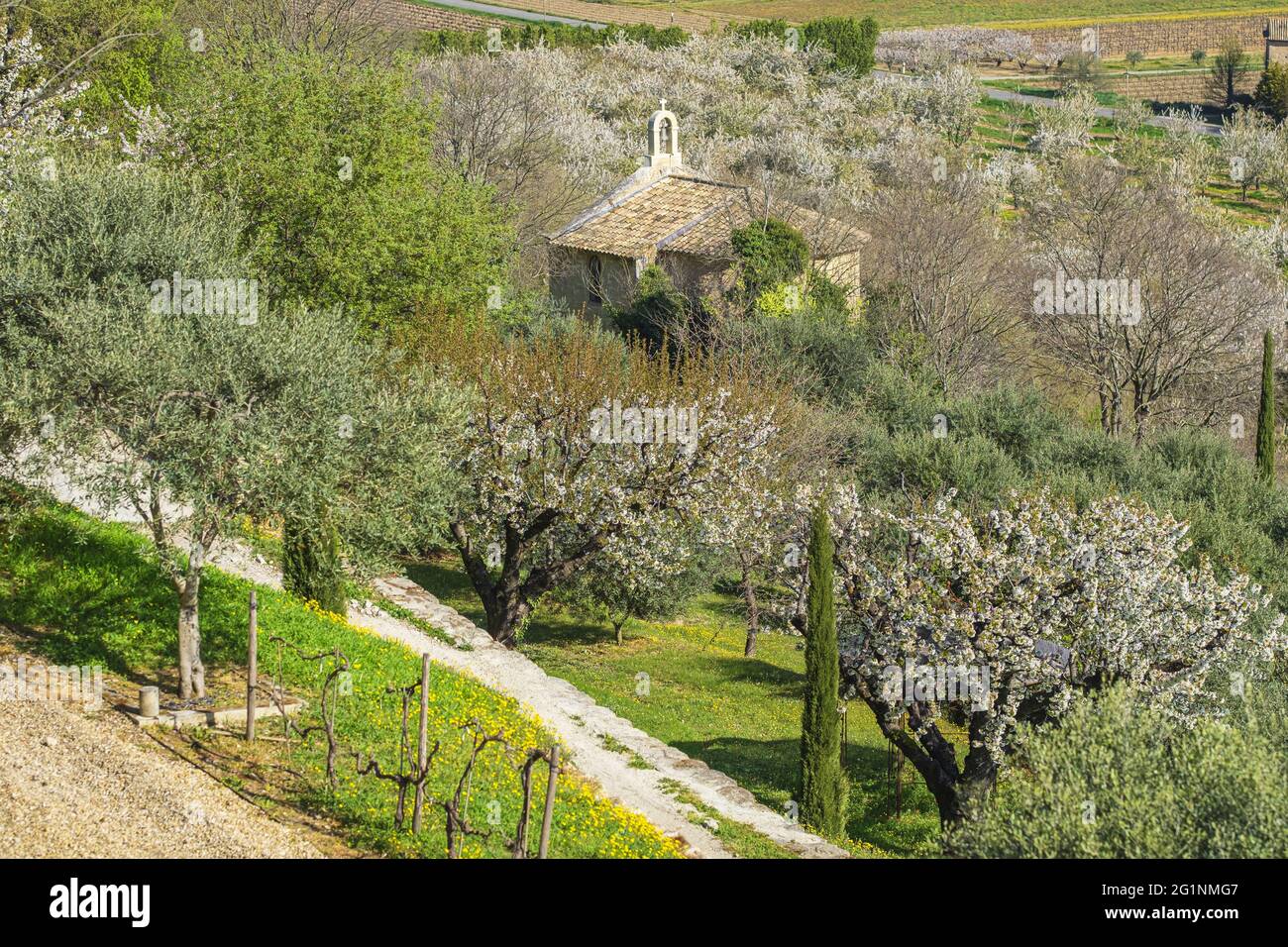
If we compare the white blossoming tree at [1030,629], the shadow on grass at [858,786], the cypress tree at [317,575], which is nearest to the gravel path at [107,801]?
the cypress tree at [317,575]

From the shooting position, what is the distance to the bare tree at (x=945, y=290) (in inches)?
1756

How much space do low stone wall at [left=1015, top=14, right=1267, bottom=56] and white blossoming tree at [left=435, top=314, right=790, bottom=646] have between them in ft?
338

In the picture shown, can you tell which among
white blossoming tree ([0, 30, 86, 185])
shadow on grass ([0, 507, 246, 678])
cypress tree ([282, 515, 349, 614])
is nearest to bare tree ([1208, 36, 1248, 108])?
white blossoming tree ([0, 30, 86, 185])

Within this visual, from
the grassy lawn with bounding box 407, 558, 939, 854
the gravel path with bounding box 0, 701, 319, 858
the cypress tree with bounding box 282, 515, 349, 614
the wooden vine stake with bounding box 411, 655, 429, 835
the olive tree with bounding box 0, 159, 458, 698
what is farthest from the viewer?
the grassy lawn with bounding box 407, 558, 939, 854

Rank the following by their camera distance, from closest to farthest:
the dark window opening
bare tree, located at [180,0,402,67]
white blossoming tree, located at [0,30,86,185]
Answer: white blossoming tree, located at [0,30,86,185]
bare tree, located at [180,0,402,67]
the dark window opening

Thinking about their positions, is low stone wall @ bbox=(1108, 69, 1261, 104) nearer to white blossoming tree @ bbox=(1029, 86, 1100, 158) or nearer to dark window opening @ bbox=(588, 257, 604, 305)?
white blossoming tree @ bbox=(1029, 86, 1100, 158)

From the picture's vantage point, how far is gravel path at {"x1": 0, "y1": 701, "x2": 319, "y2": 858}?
40.7 feet

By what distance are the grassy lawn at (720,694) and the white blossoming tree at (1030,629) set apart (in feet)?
6.99

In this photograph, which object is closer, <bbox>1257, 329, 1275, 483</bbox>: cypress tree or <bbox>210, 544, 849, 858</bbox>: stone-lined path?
<bbox>210, 544, 849, 858</bbox>: stone-lined path

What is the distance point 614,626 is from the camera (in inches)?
1219

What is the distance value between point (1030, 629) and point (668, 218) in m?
31.4

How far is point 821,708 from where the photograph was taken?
66.0 feet

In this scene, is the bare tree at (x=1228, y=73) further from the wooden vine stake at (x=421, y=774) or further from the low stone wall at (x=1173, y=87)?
the wooden vine stake at (x=421, y=774)

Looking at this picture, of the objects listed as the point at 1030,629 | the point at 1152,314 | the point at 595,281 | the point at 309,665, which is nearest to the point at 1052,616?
the point at 1030,629
